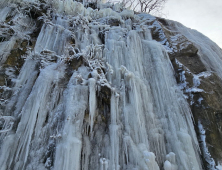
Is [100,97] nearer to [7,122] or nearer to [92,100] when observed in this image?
[92,100]

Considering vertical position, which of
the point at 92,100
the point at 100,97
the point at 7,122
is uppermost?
the point at 100,97

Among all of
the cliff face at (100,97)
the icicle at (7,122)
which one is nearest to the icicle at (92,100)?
the cliff face at (100,97)

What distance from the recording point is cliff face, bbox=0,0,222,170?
3584 millimetres

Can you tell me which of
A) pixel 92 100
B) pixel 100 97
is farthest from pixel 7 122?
pixel 100 97

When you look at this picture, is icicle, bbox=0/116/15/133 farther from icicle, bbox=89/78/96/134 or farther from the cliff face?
icicle, bbox=89/78/96/134

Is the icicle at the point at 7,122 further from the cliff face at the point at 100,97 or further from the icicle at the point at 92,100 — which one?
the icicle at the point at 92,100

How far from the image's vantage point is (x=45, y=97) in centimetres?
407

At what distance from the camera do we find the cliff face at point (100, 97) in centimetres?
358

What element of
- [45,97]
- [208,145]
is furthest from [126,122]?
[208,145]

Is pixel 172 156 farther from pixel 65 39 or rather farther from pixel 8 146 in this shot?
pixel 65 39

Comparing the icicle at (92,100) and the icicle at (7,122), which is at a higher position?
the icicle at (92,100)

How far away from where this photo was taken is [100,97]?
460cm

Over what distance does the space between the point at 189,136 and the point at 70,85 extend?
150 inches

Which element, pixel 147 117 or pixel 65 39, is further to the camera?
pixel 65 39
